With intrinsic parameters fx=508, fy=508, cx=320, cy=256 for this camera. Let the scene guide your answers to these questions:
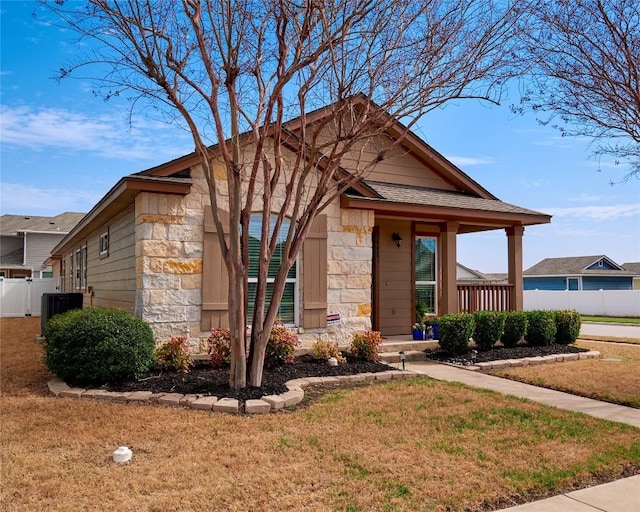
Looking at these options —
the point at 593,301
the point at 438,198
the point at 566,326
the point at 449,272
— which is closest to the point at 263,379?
the point at 449,272

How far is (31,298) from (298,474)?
22863 millimetres

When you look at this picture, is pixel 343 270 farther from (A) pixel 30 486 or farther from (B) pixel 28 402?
(A) pixel 30 486

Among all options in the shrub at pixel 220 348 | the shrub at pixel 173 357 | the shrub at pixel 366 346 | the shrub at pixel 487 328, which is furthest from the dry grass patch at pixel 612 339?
the shrub at pixel 173 357

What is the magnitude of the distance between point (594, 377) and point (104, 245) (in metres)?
10.4

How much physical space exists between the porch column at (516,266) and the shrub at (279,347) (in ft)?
19.9

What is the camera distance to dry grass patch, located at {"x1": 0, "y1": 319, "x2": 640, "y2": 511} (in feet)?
11.5

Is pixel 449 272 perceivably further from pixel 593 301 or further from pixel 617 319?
pixel 593 301

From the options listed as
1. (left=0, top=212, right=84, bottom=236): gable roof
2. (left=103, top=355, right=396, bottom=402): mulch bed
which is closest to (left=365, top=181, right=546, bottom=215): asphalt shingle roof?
(left=103, top=355, right=396, bottom=402): mulch bed

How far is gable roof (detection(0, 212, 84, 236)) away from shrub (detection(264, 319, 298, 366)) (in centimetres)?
2694

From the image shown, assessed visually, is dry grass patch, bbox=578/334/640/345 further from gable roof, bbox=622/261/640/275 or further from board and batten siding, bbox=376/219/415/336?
gable roof, bbox=622/261/640/275

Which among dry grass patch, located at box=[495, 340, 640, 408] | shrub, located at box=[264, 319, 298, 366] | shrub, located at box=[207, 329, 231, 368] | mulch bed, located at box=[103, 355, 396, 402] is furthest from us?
shrub, located at box=[264, 319, 298, 366]

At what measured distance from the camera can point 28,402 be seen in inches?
236

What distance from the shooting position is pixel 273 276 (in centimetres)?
879

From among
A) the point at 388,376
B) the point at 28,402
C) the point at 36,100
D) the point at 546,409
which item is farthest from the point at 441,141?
the point at 28,402
